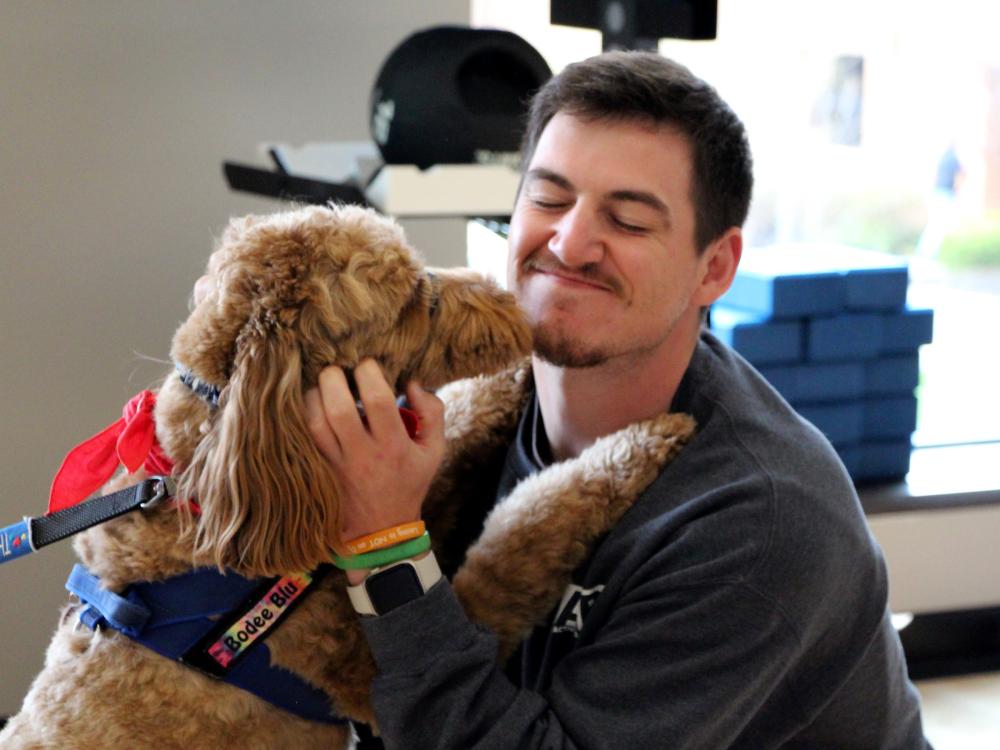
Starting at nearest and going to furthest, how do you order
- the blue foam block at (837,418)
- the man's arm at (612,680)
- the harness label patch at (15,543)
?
the man's arm at (612,680) < the harness label patch at (15,543) < the blue foam block at (837,418)

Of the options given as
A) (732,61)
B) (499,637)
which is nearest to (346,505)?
(499,637)

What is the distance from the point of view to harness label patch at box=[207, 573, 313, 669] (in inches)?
57.6

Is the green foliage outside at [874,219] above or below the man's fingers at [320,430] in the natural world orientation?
below

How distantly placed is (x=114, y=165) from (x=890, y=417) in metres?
2.19

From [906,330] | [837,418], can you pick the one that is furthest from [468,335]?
[906,330]

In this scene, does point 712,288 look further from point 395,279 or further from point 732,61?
point 732,61

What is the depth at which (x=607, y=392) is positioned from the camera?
1.72 m

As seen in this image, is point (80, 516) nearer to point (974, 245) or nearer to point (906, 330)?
point (906, 330)

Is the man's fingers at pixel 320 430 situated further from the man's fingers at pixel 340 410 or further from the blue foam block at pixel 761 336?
the blue foam block at pixel 761 336

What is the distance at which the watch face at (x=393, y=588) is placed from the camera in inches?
54.5

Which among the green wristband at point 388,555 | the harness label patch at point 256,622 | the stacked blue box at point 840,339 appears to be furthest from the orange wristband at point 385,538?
the stacked blue box at point 840,339

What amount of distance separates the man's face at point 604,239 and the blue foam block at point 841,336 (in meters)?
1.52

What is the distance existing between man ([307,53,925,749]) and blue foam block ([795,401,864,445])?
1465 mm

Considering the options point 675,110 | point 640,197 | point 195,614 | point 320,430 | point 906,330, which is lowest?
point 906,330
